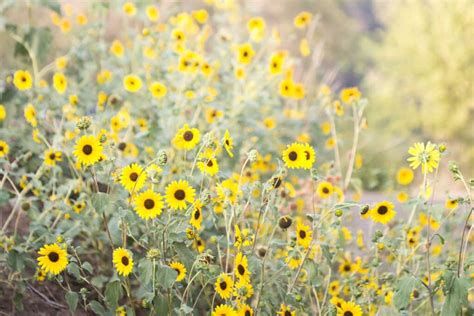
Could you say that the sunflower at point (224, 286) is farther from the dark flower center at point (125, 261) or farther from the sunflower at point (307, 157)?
the sunflower at point (307, 157)

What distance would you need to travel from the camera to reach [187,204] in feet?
7.49

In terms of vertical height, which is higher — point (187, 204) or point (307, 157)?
point (307, 157)

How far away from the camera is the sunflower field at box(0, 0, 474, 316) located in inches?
75.9

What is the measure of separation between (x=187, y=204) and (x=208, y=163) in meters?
0.31

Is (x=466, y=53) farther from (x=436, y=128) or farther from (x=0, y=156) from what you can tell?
(x=0, y=156)

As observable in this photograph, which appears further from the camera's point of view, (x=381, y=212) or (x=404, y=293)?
(x=381, y=212)

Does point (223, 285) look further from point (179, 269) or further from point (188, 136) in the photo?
point (188, 136)

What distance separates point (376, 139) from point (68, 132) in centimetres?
723

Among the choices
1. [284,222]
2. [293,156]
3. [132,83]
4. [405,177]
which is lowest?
[284,222]

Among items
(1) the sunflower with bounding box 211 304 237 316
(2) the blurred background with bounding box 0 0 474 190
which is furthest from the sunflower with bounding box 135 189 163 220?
(2) the blurred background with bounding box 0 0 474 190

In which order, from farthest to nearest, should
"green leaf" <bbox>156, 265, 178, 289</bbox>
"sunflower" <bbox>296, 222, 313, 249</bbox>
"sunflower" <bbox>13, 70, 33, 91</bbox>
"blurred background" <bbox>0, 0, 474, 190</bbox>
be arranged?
"blurred background" <bbox>0, 0, 474, 190</bbox> → "sunflower" <bbox>13, 70, 33, 91</bbox> → "sunflower" <bbox>296, 222, 313, 249</bbox> → "green leaf" <bbox>156, 265, 178, 289</bbox>

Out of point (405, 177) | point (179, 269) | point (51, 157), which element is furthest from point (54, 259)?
point (405, 177)

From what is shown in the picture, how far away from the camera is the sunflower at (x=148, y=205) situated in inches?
73.7

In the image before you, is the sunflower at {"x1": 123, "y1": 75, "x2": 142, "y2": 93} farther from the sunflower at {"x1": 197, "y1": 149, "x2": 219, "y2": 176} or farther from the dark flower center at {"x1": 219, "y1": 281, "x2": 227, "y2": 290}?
the dark flower center at {"x1": 219, "y1": 281, "x2": 227, "y2": 290}
